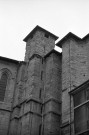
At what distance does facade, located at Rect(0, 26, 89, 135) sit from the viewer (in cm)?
1877

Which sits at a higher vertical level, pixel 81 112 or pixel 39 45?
pixel 39 45

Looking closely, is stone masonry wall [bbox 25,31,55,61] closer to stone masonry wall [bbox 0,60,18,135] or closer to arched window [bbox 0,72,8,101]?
stone masonry wall [bbox 0,60,18,135]

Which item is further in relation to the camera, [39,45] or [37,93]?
[39,45]

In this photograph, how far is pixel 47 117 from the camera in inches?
835

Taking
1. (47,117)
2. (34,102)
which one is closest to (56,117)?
(47,117)

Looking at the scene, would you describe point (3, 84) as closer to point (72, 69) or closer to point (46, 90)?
point (46, 90)

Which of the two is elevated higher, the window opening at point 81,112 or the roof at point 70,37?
the roof at point 70,37

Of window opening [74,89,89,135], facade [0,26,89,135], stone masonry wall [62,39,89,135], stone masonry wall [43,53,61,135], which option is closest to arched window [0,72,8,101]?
facade [0,26,89,135]

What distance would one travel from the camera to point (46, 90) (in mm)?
23375

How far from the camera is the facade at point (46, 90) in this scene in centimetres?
1877

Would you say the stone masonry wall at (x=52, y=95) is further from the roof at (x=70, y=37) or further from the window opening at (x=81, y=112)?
the window opening at (x=81, y=112)

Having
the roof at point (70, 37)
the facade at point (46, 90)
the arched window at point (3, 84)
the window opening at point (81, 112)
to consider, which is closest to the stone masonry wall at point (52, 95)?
the facade at point (46, 90)

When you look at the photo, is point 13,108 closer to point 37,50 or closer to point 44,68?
point 44,68

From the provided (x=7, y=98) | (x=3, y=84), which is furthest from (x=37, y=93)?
(x=3, y=84)
